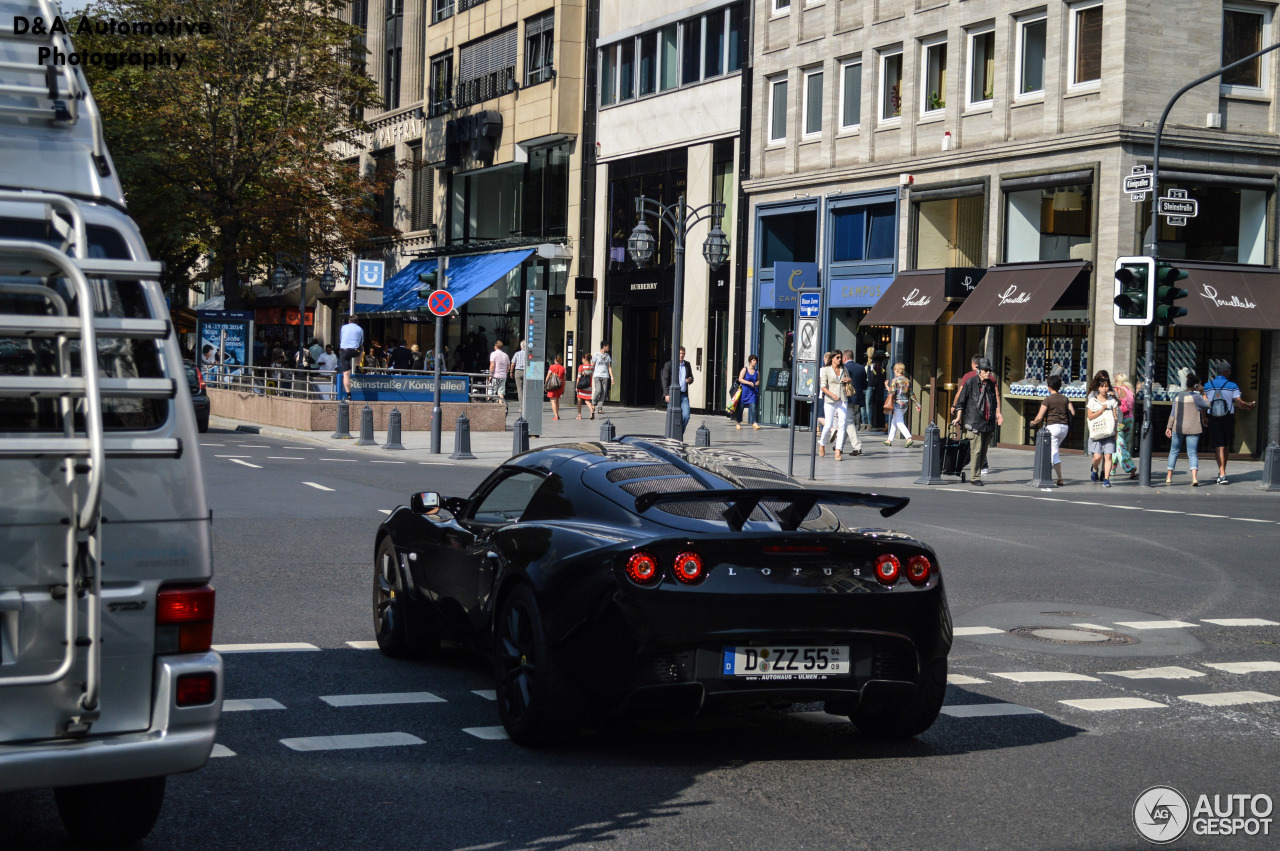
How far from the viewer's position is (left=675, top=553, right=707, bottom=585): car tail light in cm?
626

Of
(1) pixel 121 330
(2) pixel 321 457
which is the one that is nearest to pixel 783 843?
(1) pixel 121 330

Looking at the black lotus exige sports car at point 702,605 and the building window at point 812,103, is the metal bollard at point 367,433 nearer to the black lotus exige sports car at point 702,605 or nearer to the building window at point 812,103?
the building window at point 812,103

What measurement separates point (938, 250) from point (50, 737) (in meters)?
31.8

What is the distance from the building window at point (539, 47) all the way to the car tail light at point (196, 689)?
45.5 m

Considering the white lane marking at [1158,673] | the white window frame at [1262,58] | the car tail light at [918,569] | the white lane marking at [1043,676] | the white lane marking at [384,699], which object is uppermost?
the white window frame at [1262,58]

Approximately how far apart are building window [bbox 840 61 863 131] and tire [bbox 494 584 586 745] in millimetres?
31394

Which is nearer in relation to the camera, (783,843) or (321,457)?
(783,843)

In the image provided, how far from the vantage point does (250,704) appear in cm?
746

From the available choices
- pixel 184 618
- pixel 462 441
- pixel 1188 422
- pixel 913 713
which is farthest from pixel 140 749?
pixel 1188 422

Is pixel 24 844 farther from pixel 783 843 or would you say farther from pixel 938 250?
pixel 938 250

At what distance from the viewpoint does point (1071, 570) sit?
1347cm

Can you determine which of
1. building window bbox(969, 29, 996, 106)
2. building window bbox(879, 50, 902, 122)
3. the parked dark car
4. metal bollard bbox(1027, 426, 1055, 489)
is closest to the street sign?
the parked dark car

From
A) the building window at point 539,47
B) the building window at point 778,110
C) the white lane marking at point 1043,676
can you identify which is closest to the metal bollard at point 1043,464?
the white lane marking at point 1043,676

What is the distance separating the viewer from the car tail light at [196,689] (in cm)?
468
